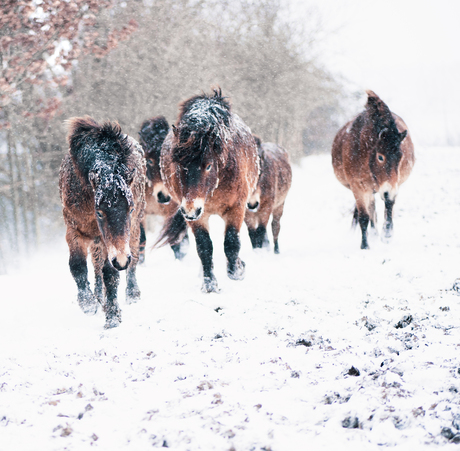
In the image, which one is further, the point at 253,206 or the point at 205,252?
the point at 253,206

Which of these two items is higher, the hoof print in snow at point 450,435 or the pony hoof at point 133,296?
the hoof print in snow at point 450,435

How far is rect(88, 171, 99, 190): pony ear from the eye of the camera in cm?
400

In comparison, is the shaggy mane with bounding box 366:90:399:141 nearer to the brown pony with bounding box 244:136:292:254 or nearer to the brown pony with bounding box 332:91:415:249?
the brown pony with bounding box 332:91:415:249

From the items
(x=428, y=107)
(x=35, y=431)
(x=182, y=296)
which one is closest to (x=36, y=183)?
(x=182, y=296)

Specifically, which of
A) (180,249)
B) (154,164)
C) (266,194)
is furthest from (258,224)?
(154,164)

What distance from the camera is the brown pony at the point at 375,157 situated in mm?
7297

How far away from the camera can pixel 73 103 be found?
39.7ft

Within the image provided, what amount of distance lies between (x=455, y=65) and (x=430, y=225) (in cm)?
4936

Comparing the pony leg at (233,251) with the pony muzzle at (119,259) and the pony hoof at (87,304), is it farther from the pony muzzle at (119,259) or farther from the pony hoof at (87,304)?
the pony muzzle at (119,259)

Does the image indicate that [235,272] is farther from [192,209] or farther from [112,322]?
[112,322]

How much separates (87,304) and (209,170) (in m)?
2.00

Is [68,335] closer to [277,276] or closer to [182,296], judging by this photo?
[182,296]

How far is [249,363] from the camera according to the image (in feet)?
9.87

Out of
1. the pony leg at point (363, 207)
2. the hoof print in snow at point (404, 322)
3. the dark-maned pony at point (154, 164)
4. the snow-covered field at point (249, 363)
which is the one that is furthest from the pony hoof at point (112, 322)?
the pony leg at point (363, 207)
